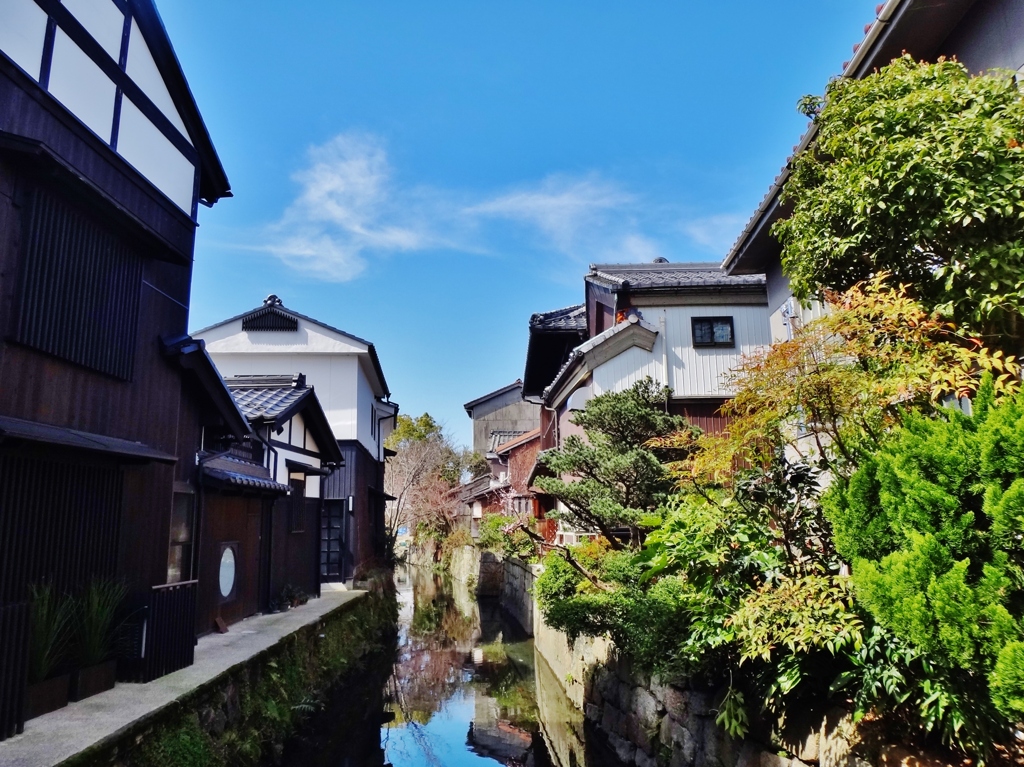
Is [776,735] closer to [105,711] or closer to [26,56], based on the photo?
[105,711]

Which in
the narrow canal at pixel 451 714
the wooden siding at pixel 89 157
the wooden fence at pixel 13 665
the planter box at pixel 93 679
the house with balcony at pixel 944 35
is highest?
the house with balcony at pixel 944 35

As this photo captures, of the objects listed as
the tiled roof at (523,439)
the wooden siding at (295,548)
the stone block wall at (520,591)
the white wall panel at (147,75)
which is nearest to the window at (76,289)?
the white wall panel at (147,75)

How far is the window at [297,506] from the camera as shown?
630 inches

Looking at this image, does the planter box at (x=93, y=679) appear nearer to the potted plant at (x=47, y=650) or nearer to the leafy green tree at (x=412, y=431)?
the potted plant at (x=47, y=650)

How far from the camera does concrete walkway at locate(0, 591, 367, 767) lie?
16.9ft

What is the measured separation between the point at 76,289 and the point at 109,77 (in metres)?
2.84

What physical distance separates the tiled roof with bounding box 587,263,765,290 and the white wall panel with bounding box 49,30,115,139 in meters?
10.9

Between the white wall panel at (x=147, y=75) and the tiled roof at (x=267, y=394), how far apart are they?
250 inches

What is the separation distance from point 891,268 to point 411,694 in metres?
12.9

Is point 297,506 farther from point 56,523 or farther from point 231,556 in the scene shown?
point 56,523

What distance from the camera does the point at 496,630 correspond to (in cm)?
2281

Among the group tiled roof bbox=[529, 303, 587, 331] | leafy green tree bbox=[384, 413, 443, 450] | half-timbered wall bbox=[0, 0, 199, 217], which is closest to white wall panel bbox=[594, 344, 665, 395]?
tiled roof bbox=[529, 303, 587, 331]

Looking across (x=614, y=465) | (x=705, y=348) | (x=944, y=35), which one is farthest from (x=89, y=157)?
(x=705, y=348)

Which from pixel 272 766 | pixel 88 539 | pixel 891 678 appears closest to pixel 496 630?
pixel 272 766
